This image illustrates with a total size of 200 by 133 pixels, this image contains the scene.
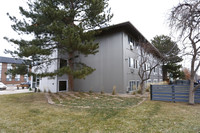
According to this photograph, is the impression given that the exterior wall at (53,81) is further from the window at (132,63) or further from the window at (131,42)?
the window at (131,42)

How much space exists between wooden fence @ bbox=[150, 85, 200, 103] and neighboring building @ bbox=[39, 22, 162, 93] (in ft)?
11.8

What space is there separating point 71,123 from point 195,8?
7810mm

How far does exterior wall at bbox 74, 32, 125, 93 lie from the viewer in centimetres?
1191

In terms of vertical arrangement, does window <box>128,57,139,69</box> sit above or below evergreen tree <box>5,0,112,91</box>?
below

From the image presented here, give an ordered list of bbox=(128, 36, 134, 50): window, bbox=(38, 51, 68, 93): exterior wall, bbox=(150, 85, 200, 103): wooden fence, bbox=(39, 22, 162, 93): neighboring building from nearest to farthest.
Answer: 1. bbox=(150, 85, 200, 103): wooden fence
2. bbox=(39, 22, 162, 93): neighboring building
3. bbox=(38, 51, 68, 93): exterior wall
4. bbox=(128, 36, 134, 50): window

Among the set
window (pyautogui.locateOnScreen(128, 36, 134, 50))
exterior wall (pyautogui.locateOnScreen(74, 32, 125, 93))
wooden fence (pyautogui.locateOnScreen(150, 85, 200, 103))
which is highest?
window (pyautogui.locateOnScreen(128, 36, 134, 50))

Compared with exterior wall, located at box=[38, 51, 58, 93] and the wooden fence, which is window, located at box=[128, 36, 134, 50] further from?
exterior wall, located at box=[38, 51, 58, 93]

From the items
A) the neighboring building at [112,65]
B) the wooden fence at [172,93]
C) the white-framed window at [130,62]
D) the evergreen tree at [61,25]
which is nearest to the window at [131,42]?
the neighboring building at [112,65]

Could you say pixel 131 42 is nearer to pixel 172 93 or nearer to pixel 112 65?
pixel 112 65

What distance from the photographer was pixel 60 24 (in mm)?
8477

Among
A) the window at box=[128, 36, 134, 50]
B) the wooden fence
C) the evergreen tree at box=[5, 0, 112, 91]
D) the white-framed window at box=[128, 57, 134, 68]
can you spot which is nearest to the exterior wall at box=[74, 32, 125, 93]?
the white-framed window at box=[128, 57, 134, 68]

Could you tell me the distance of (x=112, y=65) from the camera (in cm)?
1232

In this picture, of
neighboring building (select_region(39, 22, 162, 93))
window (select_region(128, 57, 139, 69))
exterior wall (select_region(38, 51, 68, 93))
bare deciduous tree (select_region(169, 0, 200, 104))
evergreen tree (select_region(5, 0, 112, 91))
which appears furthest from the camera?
window (select_region(128, 57, 139, 69))

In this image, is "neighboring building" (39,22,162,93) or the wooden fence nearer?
the wooden fence
